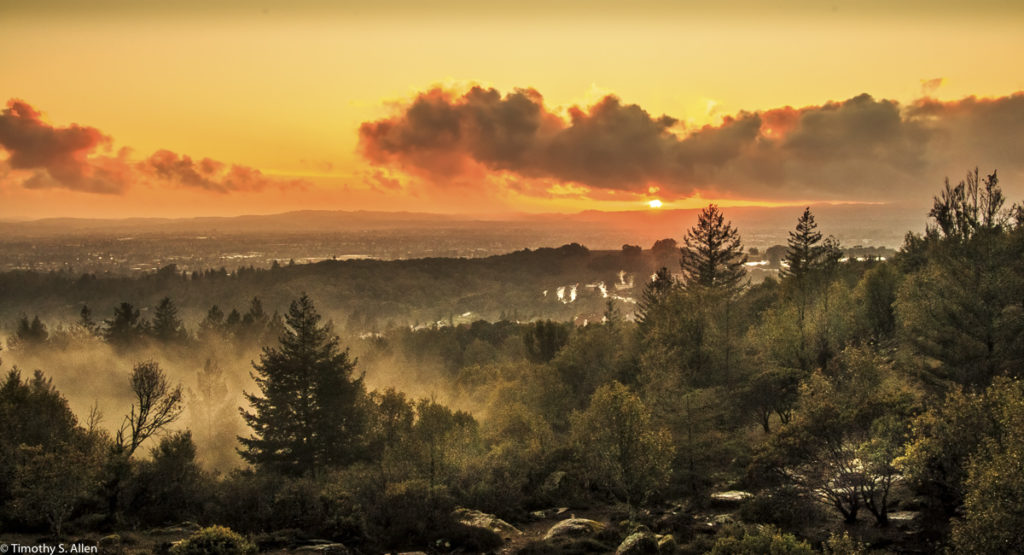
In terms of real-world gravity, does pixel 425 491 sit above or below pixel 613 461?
below

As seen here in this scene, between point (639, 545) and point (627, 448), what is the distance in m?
7.34

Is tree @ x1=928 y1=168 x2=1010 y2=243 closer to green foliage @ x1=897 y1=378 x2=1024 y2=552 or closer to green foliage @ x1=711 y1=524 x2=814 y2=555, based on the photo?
green foliage @ x1=897 y1=378 x2=1024 y2=552

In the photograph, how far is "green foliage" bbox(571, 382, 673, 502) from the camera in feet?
127

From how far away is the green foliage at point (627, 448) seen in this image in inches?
1528

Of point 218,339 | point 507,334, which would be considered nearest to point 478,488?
point 218,339

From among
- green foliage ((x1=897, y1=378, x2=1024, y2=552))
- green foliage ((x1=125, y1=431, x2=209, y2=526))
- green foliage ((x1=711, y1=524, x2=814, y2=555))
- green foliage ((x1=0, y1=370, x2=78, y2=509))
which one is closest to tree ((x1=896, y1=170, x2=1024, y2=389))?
green foliage ((x1=897, y1=378, x2=1024, y2=552))

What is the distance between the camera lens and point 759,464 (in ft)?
126

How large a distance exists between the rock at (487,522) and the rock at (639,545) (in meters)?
8.32

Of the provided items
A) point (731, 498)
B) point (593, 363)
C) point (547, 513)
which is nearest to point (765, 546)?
point (731, 498)

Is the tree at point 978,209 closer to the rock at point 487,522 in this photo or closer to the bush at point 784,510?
the bush at point 784,510

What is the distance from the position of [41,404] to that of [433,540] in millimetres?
38673

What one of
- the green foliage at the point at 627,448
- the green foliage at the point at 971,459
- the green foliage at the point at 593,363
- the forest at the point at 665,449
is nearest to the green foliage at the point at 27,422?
the forest at the point at 665,449

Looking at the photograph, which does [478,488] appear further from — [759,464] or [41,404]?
[41,404]

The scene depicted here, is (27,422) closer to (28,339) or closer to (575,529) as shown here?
(575,529)
